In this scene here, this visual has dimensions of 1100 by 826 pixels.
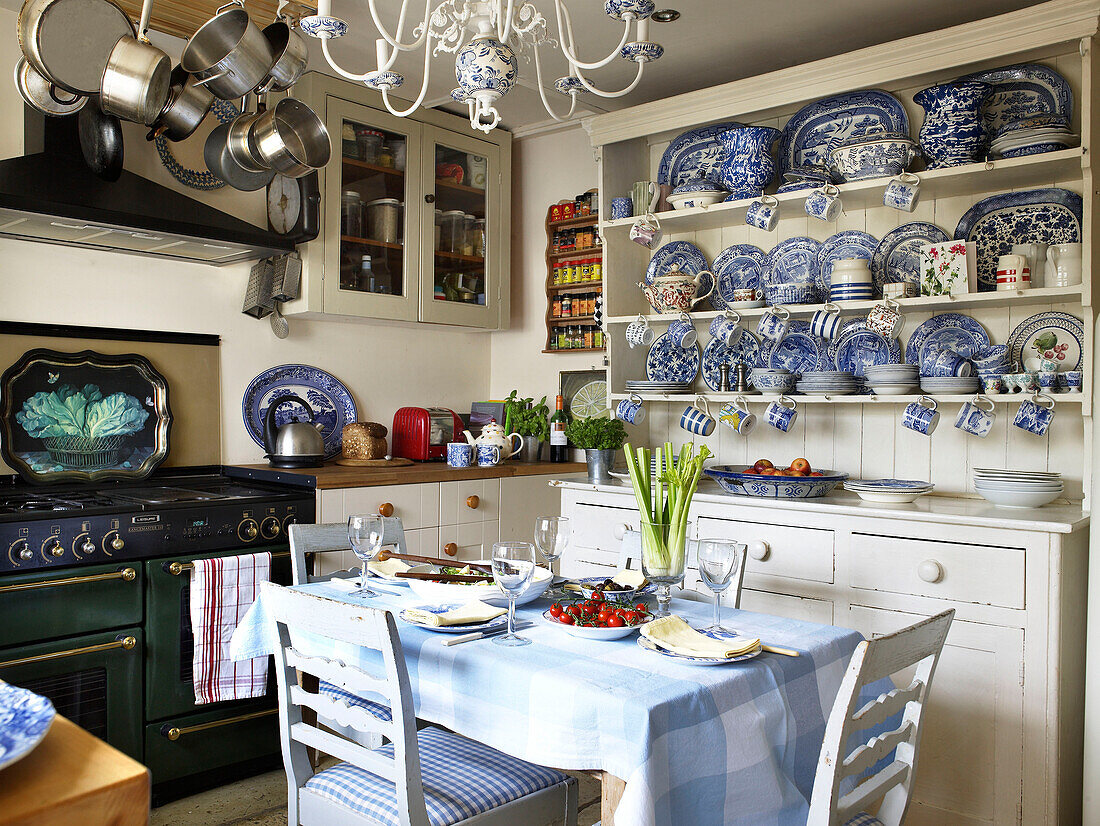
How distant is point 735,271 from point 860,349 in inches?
22.6

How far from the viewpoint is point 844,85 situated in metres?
2.74

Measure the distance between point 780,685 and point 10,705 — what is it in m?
1.13

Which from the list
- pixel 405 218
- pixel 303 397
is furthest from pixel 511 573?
pixel 405 218

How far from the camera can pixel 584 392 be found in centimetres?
384

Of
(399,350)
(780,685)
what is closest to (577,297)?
(399,350)

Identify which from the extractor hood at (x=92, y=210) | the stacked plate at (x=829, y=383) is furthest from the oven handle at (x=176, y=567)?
the stacked plate at (x=829, y=383)

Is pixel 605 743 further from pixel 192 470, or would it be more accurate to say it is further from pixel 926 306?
pixel 192 470

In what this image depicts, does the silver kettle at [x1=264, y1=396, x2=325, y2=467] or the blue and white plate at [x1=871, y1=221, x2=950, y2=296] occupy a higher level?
the blue and white plate at [x1=871, y1=221, x2=950, y2=296]

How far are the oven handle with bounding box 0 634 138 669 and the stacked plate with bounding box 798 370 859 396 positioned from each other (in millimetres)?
2170

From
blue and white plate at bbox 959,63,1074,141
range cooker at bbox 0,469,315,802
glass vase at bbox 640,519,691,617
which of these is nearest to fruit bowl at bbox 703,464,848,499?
glass vase at bbox 640,519,691,617

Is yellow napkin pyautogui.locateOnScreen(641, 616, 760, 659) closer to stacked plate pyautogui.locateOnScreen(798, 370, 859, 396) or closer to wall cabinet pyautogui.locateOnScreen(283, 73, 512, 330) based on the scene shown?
stacked plate pyautogui.locateOnScreen(798, 370, 859, 396)

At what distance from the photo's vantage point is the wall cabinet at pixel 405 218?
10.8 ft

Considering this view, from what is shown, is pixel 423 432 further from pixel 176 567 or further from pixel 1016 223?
pixel 1016 223

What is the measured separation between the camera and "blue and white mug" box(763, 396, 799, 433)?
284 cm
